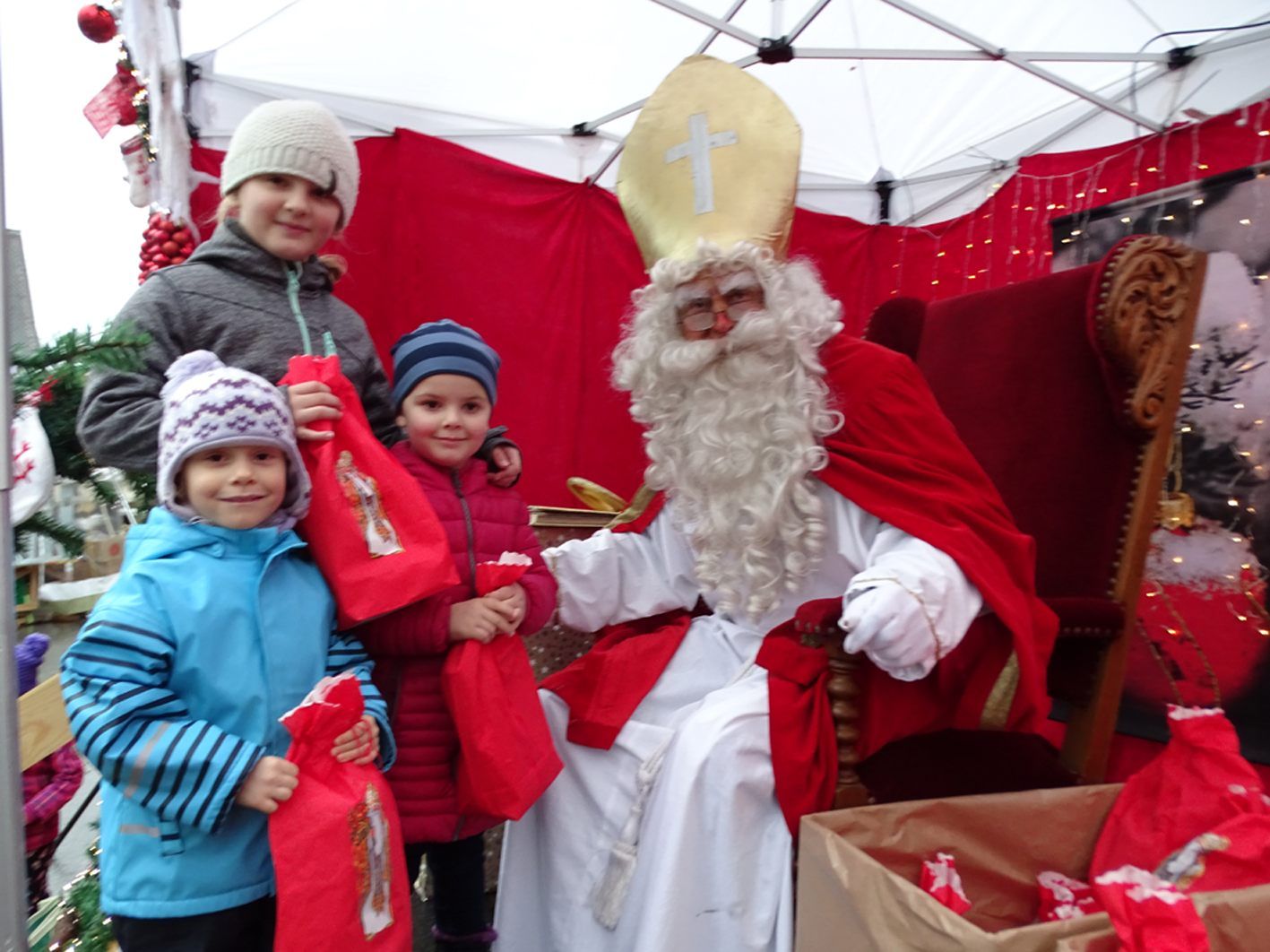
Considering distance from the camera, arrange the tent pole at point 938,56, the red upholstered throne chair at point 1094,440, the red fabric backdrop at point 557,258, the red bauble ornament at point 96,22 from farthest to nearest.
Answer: the red fabric backdrop at point 557,258
the tent pole at point 938,56
the red bauble ornament at point 96,22
the red upholstered throne chair at point 1094,440

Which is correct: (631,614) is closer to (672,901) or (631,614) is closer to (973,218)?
(672,901)

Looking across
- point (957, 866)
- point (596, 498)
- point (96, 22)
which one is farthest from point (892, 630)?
point (96, 22)

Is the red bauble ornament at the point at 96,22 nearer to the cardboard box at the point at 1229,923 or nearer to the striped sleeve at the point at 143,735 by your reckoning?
the striped sleeve at the point at 143,735

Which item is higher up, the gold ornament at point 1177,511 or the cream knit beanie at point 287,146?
the cream knit beanie at point 287,146

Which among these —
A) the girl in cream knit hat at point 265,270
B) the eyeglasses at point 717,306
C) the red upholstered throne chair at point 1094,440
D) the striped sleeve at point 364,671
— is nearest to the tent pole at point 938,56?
the red upholstered throne chair at point 1094,440

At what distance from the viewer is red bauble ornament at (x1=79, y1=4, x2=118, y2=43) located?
2830 millimetres

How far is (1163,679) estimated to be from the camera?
3385mm

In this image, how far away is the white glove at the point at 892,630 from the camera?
158cm

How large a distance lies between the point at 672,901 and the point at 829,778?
1.23ft

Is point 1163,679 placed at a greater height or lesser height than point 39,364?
lesser

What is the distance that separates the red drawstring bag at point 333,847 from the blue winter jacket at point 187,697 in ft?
0.27

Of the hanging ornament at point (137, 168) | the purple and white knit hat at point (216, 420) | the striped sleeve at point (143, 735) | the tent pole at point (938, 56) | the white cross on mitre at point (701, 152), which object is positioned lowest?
the striped sleeve at point (143, 735)

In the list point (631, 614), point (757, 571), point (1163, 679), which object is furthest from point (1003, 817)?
point (1163, 679)

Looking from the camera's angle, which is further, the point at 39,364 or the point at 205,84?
the point at 205,84
